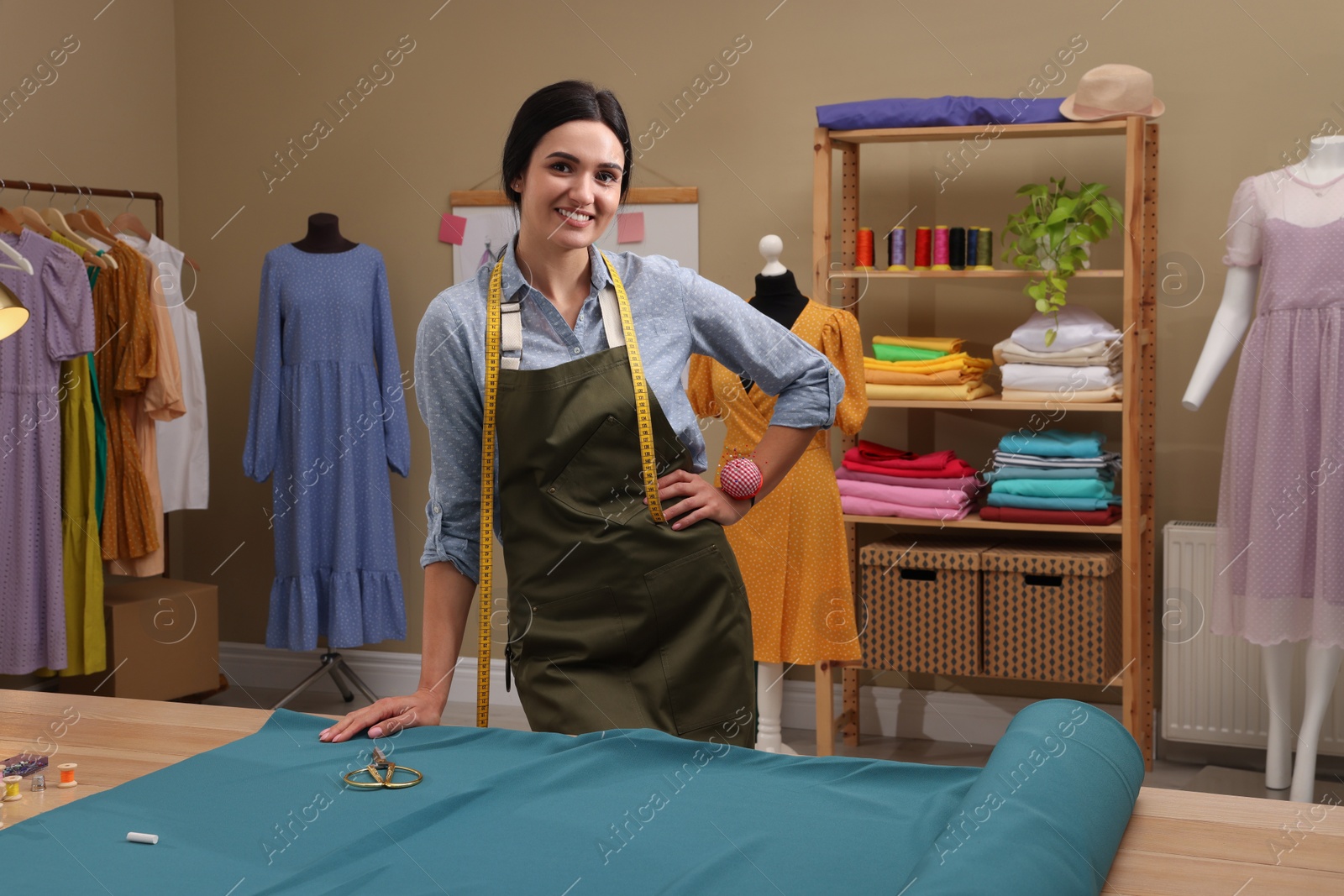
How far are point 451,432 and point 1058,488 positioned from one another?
224 cm

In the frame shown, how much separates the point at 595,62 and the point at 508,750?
3243 millimetres

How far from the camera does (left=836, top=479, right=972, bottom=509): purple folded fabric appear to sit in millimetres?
3430

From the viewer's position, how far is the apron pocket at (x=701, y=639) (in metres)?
1.54

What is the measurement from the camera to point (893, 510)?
11.4 feet

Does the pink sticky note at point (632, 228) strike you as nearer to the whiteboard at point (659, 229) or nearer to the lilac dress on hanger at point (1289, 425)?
the whiteboard at point (659, 229)

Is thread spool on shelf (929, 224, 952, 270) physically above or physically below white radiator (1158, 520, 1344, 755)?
above

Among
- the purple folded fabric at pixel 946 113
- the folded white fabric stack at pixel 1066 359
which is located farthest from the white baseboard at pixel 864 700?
the purple folded fabric at pixel 946 113

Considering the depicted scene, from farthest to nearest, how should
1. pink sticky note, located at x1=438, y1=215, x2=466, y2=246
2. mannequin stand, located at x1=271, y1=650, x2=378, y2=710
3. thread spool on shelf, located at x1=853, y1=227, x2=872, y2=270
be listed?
pink sticky note, located at x1=438, y1=215, x2=466, y2=246 < mannequin stand, located at x1=271, y1=650, x2=378, y2=710 < thread spool on shelf, located at x1=853, y1=227, x2=872, y2=270

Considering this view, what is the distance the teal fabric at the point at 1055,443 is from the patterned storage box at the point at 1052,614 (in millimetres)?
272

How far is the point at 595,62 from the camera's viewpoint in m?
4.11

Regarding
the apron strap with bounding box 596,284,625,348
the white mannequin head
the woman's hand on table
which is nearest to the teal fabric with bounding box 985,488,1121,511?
the white mannequin head

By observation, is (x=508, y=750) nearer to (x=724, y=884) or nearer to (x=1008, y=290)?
(x=724, y=884)

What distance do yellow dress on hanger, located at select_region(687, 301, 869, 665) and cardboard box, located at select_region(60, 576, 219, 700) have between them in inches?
70.0

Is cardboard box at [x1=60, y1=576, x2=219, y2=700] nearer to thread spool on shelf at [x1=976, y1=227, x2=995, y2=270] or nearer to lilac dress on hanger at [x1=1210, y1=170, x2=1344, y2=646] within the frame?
thread spool on shelf at [x1=976, y1=227, x2=995, y2=270]
